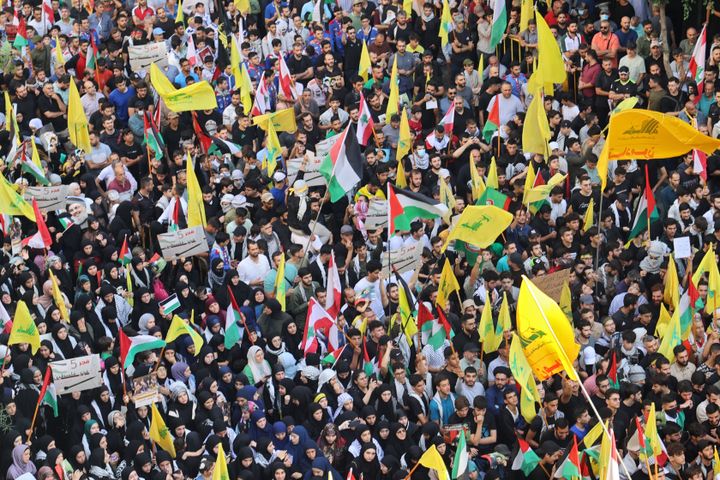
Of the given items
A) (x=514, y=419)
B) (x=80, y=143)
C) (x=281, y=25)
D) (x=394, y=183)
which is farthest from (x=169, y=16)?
(x=514, y=419)

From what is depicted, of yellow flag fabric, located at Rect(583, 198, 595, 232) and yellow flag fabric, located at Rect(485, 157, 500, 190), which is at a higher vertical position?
yellow flag fabric, located at Rect(485, 157, 500, 190)

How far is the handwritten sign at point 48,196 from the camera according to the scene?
24.2m

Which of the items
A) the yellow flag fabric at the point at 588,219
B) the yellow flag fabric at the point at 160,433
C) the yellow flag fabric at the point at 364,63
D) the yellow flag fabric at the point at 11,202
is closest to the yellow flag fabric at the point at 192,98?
the yellow flag fabric at the point at 364,63

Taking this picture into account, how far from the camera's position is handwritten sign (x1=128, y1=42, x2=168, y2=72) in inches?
1096

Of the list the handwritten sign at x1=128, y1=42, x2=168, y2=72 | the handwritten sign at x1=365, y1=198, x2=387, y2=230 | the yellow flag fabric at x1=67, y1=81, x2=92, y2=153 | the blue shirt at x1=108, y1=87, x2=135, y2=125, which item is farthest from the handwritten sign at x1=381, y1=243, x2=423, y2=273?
the handwritten sign at x1=128, y1=42, x2=168, y2=72

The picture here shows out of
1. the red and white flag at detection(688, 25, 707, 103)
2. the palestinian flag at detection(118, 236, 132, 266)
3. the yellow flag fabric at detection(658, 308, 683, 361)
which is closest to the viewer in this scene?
the yellow flag fabric at detection(658, 308, 683, 361)

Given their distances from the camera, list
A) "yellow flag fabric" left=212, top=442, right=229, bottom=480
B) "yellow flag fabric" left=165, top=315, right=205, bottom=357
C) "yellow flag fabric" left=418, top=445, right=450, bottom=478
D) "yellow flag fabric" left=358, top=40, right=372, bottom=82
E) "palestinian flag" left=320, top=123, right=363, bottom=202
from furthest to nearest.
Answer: "yellow flag fabric" left=358, top=40, right=372, bottom=82, "palestinian flag" left=320, top=123, right=363, bottom=202, "yellow flag fabric" left=165, top=315, right=205, bottom=357, "yellow flag fabric" left=418, top=445, right=450, bottom=478, "yellow flag fabric" left=212, top=442, right=229, bottom=480

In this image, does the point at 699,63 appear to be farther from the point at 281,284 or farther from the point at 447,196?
the point at 281,284

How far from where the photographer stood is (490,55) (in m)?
28.3

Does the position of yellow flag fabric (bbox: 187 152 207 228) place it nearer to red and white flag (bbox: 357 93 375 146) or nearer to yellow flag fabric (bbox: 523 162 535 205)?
red and white flag (bbox: 357 93 375 146)

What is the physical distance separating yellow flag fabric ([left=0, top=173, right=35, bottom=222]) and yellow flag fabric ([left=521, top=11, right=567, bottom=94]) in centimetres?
684

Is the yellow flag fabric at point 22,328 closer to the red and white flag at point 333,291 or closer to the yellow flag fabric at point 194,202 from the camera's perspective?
the red and white flag at point 333,291

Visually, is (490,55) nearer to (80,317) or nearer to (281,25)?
(281,25)

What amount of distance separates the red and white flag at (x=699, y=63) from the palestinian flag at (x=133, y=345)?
26.8ft
